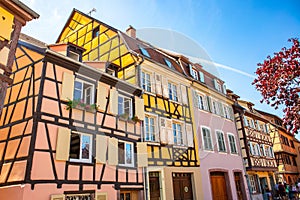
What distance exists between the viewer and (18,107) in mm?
7699

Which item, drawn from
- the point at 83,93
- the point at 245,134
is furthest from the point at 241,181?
the point at 83,93

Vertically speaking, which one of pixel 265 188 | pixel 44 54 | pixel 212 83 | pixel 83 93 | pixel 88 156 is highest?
pixel 212 83

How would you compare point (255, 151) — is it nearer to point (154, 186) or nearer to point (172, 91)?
point (172, 91)

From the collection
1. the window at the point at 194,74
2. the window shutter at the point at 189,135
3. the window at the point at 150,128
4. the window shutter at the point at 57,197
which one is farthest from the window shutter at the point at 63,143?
the window at the point at 194,74

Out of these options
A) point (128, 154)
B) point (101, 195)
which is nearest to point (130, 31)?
point (128, 154)

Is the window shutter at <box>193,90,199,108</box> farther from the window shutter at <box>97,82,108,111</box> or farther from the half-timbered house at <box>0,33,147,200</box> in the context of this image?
the window shutter at <box>97,82,108,111</box>

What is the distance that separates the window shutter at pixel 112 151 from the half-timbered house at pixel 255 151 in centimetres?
1085

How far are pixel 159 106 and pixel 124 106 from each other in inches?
72.9

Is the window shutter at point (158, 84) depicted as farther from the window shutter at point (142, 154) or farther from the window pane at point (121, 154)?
the window pane at point (121, 154)

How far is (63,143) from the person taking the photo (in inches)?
286

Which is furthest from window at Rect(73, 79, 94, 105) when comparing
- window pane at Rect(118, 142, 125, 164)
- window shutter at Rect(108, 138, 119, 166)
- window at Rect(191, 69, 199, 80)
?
window at Rect(191, 69, 199, 80)

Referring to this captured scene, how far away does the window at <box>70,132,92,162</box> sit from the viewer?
7.74 meters

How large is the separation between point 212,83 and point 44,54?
11896mm

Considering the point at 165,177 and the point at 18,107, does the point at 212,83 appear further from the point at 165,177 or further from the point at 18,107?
the point at 18,107
